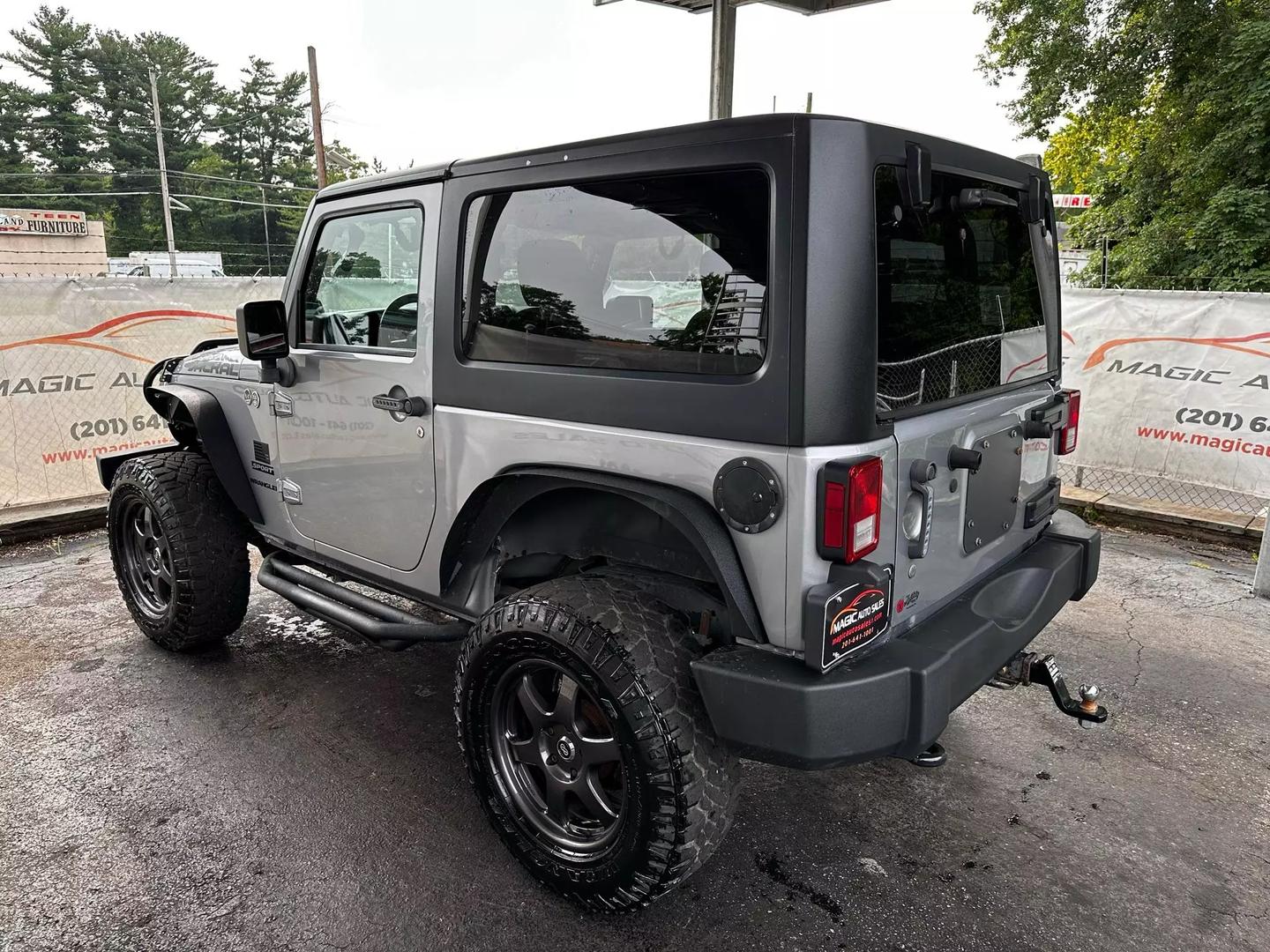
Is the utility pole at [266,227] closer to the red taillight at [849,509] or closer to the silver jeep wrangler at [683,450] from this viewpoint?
the silver jeep wrangler at [683,450]

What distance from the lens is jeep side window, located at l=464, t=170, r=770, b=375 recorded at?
2119 millimetres

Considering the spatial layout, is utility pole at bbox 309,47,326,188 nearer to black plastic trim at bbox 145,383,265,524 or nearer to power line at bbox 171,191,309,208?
power line at bbox 171,191,309,208

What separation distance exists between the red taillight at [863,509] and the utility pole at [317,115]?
72.6 feet

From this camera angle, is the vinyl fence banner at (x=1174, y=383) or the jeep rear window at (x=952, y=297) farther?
the vinyl fence banner at (x=1174, y=383)

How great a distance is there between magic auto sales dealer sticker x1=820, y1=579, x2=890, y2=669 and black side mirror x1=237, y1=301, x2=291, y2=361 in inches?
92.6

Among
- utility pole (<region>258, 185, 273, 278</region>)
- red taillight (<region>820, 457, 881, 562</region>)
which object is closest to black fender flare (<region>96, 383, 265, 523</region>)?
red taillight (<region>820, 457, 881, 562</region>)

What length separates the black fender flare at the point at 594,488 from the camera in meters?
2.13

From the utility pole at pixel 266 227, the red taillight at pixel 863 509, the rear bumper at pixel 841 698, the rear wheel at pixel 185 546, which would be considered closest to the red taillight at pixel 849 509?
the red taillight at pixel 863 509

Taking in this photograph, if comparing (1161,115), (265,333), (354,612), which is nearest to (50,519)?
(265,333)

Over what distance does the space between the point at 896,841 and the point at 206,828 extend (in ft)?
7.25

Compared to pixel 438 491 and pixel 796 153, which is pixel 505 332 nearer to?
pixel 438 491

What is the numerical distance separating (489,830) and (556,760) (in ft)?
1.61

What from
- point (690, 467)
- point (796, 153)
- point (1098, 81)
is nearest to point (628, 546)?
point (690, 467)

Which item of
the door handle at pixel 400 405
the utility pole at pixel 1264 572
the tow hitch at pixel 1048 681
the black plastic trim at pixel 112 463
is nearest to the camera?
the tow hitch at pixel 1048 681
